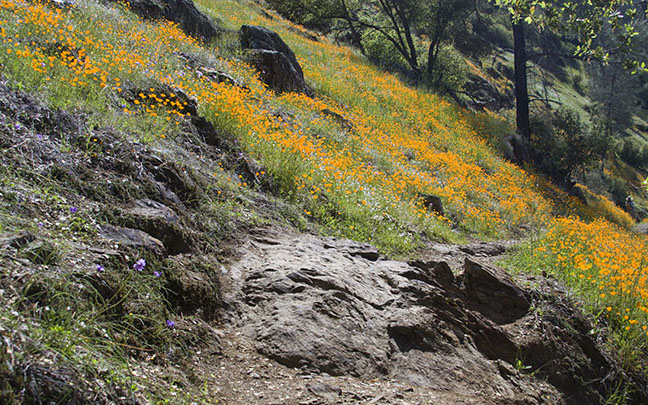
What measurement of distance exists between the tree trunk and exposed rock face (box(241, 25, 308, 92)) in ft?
44.1

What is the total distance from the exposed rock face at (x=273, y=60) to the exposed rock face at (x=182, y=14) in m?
1.07

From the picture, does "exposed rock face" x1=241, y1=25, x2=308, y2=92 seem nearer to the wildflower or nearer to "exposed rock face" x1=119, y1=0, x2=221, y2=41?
"exposed rock face" x1=119, y1=0, x2=221, y2=41

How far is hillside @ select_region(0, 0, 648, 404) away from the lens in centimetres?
243

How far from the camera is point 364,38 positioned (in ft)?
87.1

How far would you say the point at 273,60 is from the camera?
12.3 m

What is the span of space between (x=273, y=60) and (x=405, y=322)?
1003 centimetres

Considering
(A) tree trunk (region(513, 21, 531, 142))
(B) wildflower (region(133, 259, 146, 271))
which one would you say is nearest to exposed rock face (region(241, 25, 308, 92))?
(B) wildflower (region(133, 259, 146, 271))

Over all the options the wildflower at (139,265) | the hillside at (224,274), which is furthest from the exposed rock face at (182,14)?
the wildflower at (139,265)

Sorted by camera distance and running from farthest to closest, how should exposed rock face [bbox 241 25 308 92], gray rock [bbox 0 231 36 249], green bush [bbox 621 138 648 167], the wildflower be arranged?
green bush [bbox 621 138 648 167]
exposed rock face [bbox 241 25 308 92]
the wildflower
gray rock [bbox 0 231 36 249]

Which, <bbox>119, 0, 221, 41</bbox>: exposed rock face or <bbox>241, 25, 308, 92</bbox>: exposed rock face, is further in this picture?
<bbox>241, 25, 308, 92</bbox>: exposed rock face

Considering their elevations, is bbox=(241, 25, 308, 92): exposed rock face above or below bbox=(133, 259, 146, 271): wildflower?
above

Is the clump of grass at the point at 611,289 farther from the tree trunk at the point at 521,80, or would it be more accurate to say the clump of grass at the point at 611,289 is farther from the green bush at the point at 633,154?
the green bush at the point at 633,154

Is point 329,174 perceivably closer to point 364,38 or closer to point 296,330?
point 296,330

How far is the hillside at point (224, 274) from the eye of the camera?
2426 millimetres
